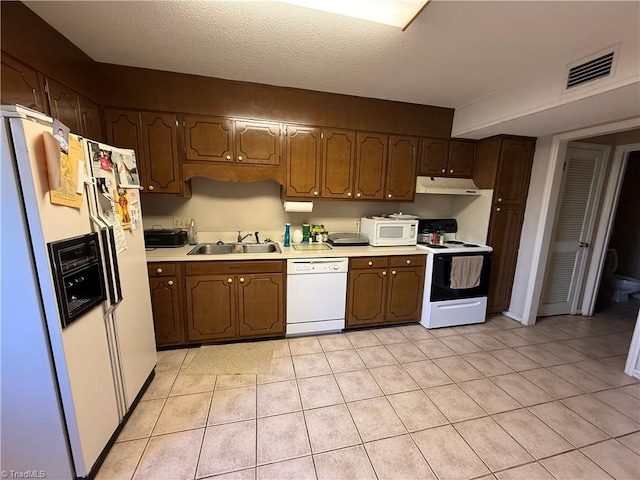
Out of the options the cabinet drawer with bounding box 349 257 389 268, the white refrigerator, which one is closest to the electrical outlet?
the white refrigerator

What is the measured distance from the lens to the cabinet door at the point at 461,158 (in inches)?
121

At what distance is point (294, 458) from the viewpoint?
1.48 meters

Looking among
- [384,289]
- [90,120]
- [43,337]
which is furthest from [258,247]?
[43,337]

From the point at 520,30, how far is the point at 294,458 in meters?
2.80

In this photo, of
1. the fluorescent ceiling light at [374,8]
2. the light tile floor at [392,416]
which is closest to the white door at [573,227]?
the light tile floor at [392,416]

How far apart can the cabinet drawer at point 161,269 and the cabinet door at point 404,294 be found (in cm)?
209

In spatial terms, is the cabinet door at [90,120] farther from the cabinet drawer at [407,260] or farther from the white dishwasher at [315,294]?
the cabinet drawer at [407,260]

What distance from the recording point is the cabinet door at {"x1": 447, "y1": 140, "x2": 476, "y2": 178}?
10.1 ft

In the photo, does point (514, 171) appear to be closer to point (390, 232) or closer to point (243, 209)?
point (390, 232)

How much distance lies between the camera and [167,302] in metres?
2.31

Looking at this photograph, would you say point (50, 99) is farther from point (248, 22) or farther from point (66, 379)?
point (66, 379)

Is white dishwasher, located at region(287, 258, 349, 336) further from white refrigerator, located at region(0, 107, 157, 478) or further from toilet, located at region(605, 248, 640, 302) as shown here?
toilet, located at region(605, 248, 640, 302)

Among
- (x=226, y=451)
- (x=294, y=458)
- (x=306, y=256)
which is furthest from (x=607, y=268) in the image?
(x=226, y=451)

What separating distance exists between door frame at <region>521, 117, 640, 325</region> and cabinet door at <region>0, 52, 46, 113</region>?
14.1 feet
